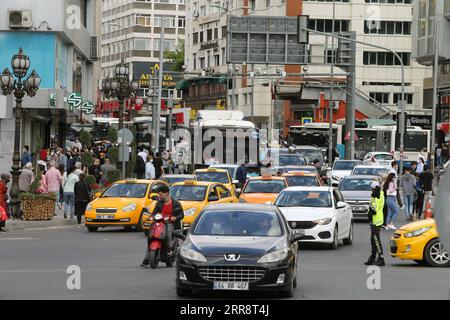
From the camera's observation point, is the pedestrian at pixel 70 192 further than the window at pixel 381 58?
No

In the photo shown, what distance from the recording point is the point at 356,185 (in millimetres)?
40375

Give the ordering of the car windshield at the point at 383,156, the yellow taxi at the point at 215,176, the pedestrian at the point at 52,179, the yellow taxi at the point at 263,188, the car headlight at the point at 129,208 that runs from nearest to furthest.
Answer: the car headlight at the point at 129,208 < the yellow taxi at the point at 263,188 < the pedestrian at the point at 52,179 < the yellow taxi at the point at 215,176 < the car windshield at the point at 383,156

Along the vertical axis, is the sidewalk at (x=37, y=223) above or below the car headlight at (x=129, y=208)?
below

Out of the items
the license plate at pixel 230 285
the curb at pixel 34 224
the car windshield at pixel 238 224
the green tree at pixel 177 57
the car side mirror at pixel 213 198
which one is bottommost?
the curb at pixel 34 224

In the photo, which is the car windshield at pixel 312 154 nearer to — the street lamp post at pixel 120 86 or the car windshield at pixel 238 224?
the street lamp post at pixel 120 86

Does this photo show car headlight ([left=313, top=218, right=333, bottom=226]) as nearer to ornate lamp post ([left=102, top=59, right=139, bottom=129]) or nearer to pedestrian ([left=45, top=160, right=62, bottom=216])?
pedestrian ([left=45, top=160, right=62, bottom=216])

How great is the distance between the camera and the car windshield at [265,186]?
36.9m

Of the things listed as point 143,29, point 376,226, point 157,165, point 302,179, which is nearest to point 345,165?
point 157,165

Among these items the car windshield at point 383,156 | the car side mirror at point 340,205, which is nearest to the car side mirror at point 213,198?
the car side mirror at point 340,205

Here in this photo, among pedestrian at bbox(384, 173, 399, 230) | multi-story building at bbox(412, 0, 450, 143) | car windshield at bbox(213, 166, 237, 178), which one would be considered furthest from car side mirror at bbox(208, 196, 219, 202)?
multi-story building at bbox(412, 0, 450, 143)

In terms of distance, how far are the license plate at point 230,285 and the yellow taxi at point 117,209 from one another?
54.0 feet

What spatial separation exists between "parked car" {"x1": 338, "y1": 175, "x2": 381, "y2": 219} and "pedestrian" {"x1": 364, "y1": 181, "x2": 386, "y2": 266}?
14.8 meters

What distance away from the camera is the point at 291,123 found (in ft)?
338

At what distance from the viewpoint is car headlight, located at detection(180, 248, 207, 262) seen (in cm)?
1758
